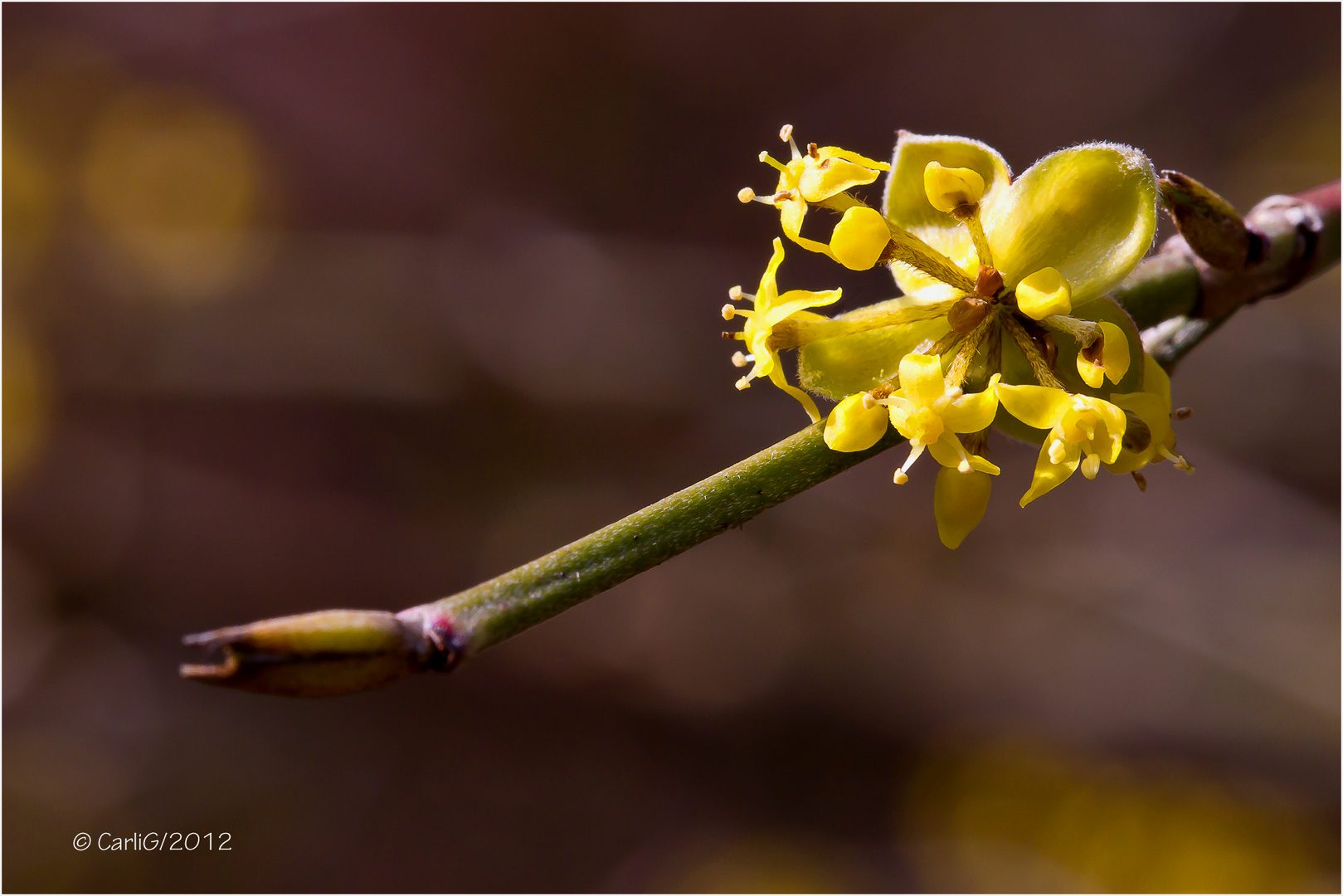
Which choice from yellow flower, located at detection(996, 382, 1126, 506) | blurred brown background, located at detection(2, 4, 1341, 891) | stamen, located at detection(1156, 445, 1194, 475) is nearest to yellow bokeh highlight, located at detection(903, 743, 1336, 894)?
blurred brown background, located at detection(2, 4, 1341, 891)

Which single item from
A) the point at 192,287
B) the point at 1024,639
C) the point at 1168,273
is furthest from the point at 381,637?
the point at 192,287

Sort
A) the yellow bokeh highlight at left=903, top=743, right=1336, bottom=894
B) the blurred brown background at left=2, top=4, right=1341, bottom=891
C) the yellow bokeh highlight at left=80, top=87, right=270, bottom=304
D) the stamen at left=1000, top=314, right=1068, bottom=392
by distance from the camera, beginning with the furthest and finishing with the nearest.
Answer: the yellow bokeh highlight at left=80, top=87, right=270, bottom=304
the blurred brown background at left=2, top=4, right=1341, bottom=891
the yellow bokeh highlight at left=903, top=743, right=1336, bottom=894
the stamen at left=1000, top=314, right=1068, bottom=392

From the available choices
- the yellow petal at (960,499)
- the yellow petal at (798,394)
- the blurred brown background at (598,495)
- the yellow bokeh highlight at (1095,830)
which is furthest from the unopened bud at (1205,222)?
the yellow bokeh highlight at (1095,830)

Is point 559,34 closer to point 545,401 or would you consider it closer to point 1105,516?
point 545,401

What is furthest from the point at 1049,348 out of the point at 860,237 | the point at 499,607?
the point at 499,607

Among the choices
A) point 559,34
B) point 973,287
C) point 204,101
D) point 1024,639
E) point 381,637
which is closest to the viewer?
A: point 381,637

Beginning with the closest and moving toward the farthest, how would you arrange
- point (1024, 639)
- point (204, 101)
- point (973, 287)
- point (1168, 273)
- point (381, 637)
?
point (381, 637) < point (973, 287) < point (1168, 273) < point (1024, 639) < point (204, 101)

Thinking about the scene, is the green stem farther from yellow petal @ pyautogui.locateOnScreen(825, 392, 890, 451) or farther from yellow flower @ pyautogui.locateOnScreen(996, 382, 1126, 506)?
yellow flower @ pyautogui.locateOnScreen(996, 382, 1126, 506)

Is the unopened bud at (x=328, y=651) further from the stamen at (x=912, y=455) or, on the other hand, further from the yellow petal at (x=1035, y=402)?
the yellow petal at (x=1035, y=402)
